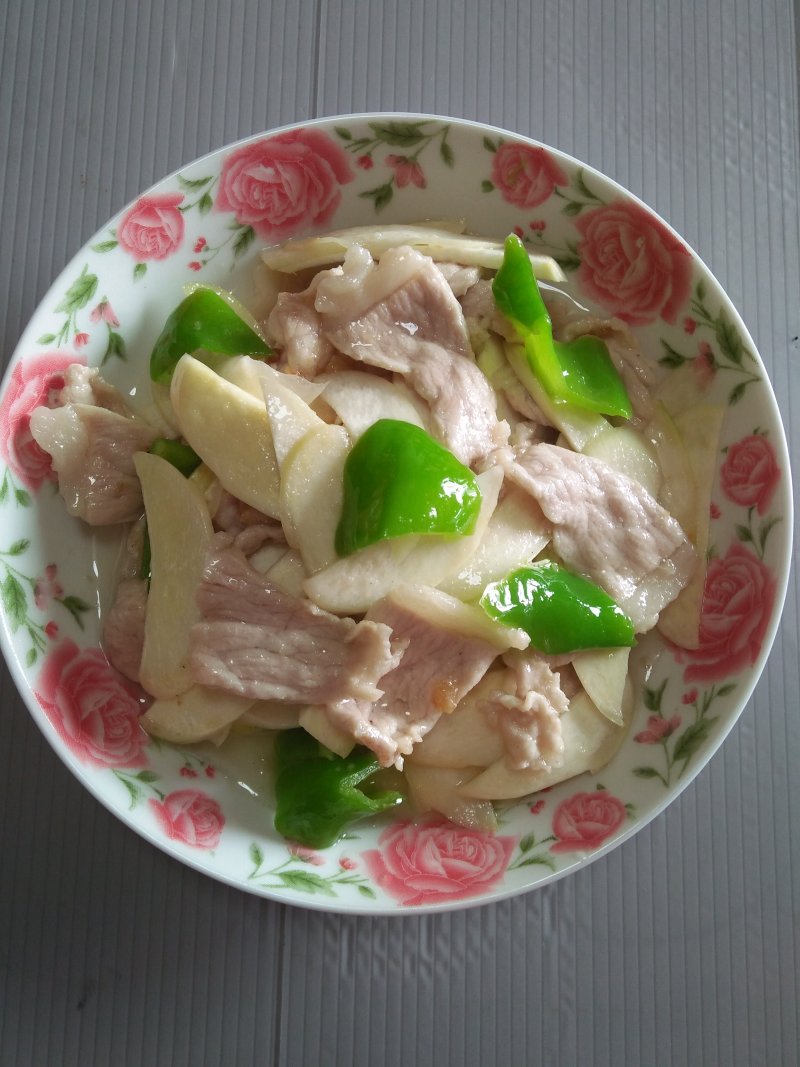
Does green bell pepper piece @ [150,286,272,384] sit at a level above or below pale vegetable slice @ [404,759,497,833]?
above

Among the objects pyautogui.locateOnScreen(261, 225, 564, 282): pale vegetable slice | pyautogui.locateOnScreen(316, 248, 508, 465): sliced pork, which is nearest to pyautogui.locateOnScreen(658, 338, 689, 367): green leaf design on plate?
pyautogui.locateOnScreen(261, 225, 564, 282): pale vegetable slice

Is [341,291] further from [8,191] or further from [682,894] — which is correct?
[682,894]

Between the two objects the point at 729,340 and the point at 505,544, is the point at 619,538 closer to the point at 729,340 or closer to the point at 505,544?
the point at 505,544

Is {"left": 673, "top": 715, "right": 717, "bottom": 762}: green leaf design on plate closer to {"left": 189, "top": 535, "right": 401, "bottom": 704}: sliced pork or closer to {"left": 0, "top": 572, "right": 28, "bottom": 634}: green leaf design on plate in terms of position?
{"left": 189, "top": 535, "right": 401, "bottom": 704}: sliced pork

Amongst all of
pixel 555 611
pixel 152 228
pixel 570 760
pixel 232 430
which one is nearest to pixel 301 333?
pixel 232 430

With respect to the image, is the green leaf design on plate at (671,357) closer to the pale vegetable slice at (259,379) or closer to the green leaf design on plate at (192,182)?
the pale vegetable slice at (259,379)

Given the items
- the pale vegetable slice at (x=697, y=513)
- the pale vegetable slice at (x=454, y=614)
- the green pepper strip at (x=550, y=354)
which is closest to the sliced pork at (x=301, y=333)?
the green pepper strip at (x=550, y=354)

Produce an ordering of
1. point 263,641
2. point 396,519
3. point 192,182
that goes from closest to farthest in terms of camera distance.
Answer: point 396,519, point 263,641, point 192,182
